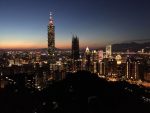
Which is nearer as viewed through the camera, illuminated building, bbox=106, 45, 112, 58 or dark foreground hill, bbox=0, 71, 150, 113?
dark foreground hill, bbox=0, 71, 150, 113

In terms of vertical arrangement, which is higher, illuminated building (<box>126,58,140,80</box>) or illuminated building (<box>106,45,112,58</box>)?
illuminated building (<box>106,45,112,58</box>)

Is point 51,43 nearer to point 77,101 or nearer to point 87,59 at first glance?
point 87,59

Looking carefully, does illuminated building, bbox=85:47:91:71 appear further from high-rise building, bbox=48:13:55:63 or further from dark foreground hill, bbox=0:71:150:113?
dark foreground hill, bbox=0:71:150:113

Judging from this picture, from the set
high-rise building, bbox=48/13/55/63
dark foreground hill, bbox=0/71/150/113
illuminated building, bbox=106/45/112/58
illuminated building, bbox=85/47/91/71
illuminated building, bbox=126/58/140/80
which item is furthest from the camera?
high-rise building, bbox=48/13/55/63

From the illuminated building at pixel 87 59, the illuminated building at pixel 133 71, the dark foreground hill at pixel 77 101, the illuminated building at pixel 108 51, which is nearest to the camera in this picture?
the dark foreground hill at pixel 77 101

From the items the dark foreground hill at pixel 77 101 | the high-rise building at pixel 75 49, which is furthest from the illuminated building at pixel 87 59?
the dark foreground hill at pixel 77 101

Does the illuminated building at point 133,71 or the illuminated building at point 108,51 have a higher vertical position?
A: the illuminated building at point 108,51

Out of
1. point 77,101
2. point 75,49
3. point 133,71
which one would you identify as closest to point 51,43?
point 75,49

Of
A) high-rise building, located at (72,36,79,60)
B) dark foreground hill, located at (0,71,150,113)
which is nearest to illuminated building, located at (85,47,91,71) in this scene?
high-rise building, located at (72,36,79,60)

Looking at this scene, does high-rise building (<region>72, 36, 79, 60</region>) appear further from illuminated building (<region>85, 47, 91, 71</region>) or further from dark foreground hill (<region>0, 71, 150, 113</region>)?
dark foreground hill (<region>0, 71, 150, 113</region>)

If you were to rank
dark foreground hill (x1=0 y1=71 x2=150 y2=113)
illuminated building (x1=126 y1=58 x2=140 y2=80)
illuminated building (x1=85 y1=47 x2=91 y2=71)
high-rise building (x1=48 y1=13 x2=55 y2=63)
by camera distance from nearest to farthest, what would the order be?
1. dark foreground hill (x1=0 y1=71 x2=150 y2=113)
2. illuminated building (x1=126 y1=58 x2=140 y2=80)
3. illuminated building (x1=85 y1=47 x2=91 y2=71)
4. high-rise building (x1=48 y1=13 x2=55 y2=63)

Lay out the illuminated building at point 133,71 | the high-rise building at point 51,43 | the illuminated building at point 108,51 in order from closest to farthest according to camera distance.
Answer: the illuminated building at point 133,71 < the illuminated building at point 108,51 < the high-rise building at point 51,43

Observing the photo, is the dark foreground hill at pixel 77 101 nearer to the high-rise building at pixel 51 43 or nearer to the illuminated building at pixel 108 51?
the illuminated building at pixel 108 51
